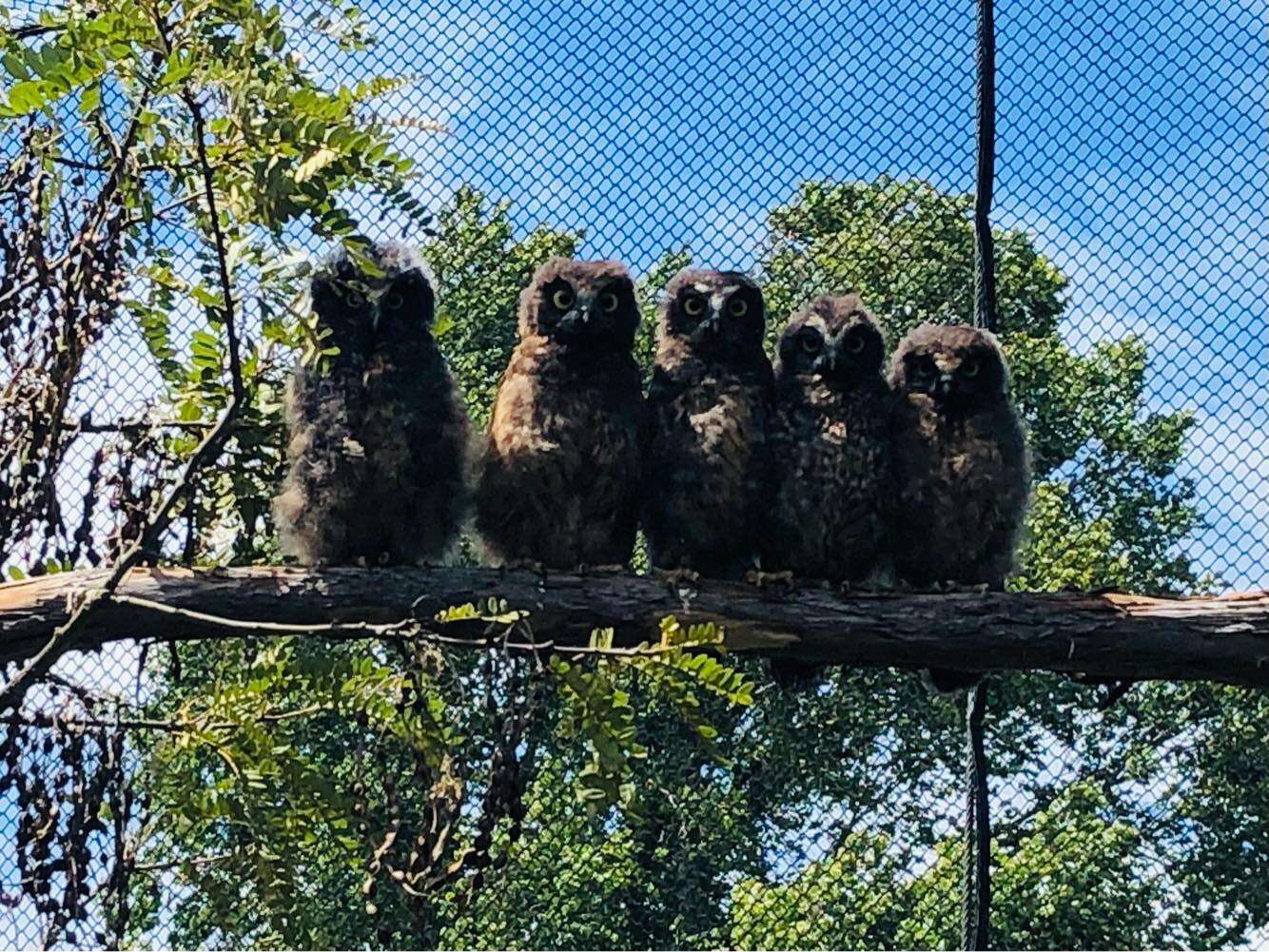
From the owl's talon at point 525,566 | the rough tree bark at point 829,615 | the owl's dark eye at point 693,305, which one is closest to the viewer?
the rough tree bark at point 829,615

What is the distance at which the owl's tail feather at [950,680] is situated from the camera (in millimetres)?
2744

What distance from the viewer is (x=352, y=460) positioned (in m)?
2.62

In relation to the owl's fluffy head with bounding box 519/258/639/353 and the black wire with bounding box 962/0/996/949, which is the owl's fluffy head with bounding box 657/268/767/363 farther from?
the black wire with bounding box 962/0/996/949

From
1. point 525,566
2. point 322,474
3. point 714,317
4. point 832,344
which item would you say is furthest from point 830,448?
point 322,474

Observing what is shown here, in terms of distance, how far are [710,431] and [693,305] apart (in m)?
0.25

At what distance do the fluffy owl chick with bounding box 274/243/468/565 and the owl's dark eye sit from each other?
405 millimetres

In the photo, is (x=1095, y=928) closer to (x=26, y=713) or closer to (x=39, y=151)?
(x=26, y=713)

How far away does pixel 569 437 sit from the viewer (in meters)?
2.69

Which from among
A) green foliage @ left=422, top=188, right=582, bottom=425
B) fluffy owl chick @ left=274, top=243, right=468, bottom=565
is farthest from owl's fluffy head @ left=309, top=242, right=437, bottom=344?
green foliage @ left=422, top=188, right=582, bottom=425

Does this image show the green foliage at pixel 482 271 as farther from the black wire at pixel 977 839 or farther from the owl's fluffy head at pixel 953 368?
the black wire at pixel 977 839

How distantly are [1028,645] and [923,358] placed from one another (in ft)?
2.06

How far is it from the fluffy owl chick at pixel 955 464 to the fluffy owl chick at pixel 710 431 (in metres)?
0.23

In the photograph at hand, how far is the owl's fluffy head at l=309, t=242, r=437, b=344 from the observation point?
8.75 ft

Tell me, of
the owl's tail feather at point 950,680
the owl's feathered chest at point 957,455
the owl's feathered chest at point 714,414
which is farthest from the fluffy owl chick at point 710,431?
the owl's tail feather at point 950,680
